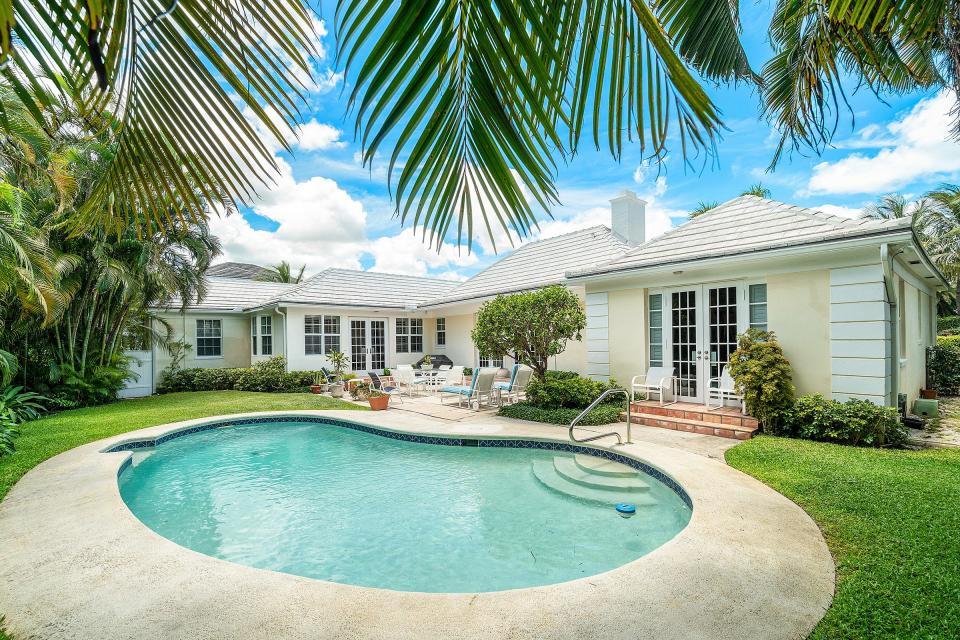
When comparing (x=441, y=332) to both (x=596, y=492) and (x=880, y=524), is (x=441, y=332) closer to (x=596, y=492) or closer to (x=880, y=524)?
(x=596, y=492)

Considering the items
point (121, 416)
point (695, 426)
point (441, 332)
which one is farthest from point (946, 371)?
point (121, 416)

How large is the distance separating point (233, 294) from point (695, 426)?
68.4 feet

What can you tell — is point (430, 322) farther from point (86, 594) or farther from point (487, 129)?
point (487, 129)

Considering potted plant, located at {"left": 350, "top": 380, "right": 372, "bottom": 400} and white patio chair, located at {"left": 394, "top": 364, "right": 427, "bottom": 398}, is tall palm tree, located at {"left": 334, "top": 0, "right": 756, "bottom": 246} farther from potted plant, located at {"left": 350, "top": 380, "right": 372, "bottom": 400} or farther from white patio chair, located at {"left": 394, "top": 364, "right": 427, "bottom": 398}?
white patio chair, located at {"left": 394, "top": 364, "right": 427, "bottom": 398}

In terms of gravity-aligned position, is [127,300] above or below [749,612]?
above

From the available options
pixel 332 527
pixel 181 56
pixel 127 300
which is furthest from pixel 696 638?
pixel 127 300

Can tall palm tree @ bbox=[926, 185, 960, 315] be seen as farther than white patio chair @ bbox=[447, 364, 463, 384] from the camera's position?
Yes

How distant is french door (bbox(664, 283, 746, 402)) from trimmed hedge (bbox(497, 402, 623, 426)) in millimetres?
1714

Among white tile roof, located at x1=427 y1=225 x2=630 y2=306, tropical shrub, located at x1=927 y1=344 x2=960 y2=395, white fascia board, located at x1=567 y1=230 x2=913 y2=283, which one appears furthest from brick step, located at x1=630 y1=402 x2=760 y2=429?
tropical shrub, located at x1=927 y1=344 x2=960 y2=395

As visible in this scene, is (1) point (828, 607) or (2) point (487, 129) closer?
(2) point (487, 129)

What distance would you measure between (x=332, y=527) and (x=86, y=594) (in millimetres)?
2574

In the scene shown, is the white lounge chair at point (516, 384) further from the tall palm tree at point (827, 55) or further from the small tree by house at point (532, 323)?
the tall palm tree at point (827, 55)

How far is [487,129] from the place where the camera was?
1119 mm

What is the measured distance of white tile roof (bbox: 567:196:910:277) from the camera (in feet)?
26.2
